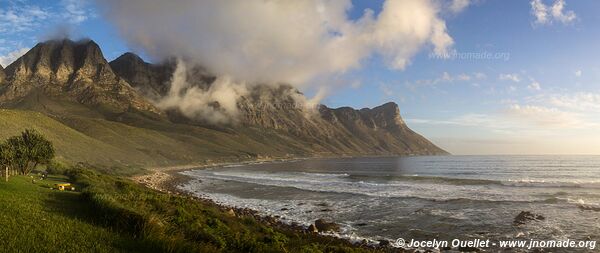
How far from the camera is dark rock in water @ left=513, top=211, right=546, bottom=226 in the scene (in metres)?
35.2

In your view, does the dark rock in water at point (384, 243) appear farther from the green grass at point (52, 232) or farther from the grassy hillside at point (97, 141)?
the grassy hillside at point (97, 141)

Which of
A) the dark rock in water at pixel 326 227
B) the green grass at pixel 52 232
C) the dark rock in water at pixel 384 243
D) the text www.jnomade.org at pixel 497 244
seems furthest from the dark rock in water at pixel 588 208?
the green grass at pixel 52 232

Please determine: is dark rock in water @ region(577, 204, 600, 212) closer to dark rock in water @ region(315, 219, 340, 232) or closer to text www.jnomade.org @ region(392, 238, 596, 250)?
text www.jnomade.org @ region(392, 238, 596, 250)

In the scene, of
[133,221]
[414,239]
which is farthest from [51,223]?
[414,239]

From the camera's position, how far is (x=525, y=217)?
37312 mm

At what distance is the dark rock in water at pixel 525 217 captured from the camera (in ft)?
116

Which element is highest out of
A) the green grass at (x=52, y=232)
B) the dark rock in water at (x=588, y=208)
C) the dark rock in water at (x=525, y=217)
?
the green grass at (x=52, y=232)

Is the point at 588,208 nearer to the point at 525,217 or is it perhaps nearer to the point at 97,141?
the point at 525,217

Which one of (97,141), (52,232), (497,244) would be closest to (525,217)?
(497,244)

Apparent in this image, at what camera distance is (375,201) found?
50.0 m

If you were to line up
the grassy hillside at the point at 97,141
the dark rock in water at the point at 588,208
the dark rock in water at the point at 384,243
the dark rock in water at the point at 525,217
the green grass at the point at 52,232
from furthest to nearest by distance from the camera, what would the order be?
the grassy hillside at the point at 97,141
the dark rock in water at the point at 588,208
the dark rock in water at the point at 525,217
the dark rock in water at the point at 384,243
the green grass at the point at 52,232

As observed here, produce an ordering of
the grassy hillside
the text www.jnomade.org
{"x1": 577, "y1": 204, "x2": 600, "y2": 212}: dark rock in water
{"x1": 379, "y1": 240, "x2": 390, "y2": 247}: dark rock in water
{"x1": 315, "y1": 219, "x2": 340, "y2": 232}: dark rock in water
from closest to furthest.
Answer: the text www.jnomade.org, {"x1": 379, "y1": 240, "x2": 390, "y2": 247}: dark rock in water, {"x1": 315, "y1": 219, "x2": 340, "y2": 232}: dark rock in water, {"x1": 577, "y1": 204, "x2": 600, "y2": 212}: dark rock in water, the grassy hillside

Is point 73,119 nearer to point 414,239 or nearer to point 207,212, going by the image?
point 207,212

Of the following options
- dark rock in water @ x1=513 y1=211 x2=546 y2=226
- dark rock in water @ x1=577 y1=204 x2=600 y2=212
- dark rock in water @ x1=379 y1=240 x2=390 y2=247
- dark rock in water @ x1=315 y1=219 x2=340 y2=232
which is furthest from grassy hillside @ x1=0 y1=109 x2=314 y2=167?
dark rock in water @ x1=577 y1=204 x2=600 y2=212
